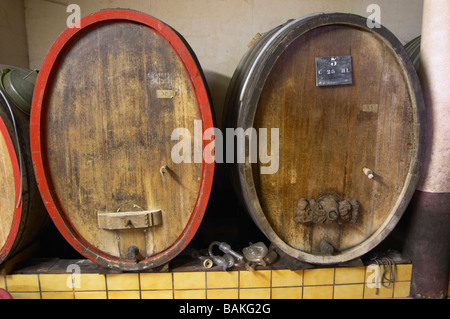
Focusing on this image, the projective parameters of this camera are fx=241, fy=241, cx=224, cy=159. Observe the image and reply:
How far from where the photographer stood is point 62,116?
128 cm

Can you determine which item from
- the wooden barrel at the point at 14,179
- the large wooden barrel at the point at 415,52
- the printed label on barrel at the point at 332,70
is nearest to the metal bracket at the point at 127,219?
the wooden barrel at the point at 14,179

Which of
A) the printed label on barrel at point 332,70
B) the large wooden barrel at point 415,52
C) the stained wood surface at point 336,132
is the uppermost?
the large wooden barrel at point 415,52

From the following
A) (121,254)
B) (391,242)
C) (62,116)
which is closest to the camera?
(62,116)

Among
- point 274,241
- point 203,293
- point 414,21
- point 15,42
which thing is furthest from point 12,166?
point 414,21

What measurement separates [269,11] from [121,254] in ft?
6.87

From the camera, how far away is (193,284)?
148 centimetres

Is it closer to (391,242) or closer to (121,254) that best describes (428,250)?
(391,242)

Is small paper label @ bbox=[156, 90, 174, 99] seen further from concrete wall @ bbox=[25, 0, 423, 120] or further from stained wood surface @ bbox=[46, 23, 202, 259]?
concrete wall @ bbox=[25, 0, 423, 120]

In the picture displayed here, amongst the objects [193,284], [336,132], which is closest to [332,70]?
[336,132]

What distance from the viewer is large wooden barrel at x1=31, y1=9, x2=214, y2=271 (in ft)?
4.06

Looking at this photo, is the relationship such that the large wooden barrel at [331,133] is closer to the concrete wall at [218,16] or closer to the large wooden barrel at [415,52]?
the large wooden barrel at [415,52]

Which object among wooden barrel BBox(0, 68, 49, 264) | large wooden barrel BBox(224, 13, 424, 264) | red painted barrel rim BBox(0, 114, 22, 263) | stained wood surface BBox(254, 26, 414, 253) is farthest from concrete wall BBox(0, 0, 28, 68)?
stained wood surface BBox(254, 26, 414, 253)

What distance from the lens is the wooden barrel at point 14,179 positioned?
1.34 meters

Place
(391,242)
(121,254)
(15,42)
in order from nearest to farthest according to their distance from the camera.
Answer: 1. (121,254)
2. (391,242)
3. (15,42)
